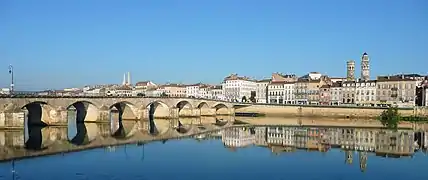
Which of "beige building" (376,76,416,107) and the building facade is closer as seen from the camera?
"beige building" (376,76,416,107)

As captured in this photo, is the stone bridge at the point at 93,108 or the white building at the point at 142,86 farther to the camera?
the white building at the point at 142,86

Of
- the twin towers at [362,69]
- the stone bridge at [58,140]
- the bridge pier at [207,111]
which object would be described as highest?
the twin towers at [362,69]

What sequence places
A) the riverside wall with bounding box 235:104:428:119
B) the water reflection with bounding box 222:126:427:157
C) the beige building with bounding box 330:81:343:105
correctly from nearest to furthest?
the water reflection with bounding box 222:126:427:157, the riverside wall with bounding box 235:104:428:119, the beige building with bounding box 330:81:343:105

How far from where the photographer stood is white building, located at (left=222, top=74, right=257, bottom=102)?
96375 millimetres

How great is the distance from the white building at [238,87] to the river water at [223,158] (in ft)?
200

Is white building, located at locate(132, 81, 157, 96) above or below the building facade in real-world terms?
above

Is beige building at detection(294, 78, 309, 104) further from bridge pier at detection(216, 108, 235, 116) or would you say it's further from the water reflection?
the water reflection

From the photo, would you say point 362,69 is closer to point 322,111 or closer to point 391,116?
point 322,111

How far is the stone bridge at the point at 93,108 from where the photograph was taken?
34.2 m

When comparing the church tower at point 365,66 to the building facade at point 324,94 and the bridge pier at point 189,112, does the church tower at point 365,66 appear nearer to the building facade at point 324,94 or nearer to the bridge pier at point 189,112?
the building facade at point 324,94

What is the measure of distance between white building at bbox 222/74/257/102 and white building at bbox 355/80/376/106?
86.0 feet

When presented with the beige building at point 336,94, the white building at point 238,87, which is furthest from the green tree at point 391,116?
the white building at point 238,87

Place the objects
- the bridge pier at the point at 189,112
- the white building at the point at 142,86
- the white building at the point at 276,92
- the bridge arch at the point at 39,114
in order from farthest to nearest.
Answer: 1. the white building at the point at 142,86
2. the white building at the point at 276,92
3. the bridge pier at the point at 189,112
4. the bridge arch at the point at 39,114

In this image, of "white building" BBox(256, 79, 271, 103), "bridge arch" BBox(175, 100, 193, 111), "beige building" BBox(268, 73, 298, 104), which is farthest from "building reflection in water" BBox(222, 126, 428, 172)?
"white building" BBox(256, 79, 271, 103)
